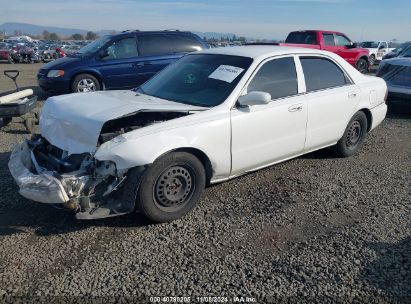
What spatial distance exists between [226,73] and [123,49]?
20.6ft

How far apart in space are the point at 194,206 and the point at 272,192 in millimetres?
1037

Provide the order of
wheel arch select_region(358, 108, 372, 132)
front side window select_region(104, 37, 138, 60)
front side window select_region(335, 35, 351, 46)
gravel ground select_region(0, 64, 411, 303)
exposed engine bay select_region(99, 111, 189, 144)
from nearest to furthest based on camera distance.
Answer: gravel ground select_region(0, 64, 411, 303) → exposed engine bay select_region(99, 111, 189, 144) → wheel arch select_region(358, 108, 372, 132) → front side window select_region(104, 37, 138, 60) → front side window select_region(335, 35, 351, 46)

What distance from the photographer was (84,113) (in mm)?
3691

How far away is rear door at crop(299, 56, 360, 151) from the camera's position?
4777 millimetres

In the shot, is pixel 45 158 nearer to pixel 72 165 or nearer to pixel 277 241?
pixel 72 165

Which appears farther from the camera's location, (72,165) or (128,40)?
(128,40)

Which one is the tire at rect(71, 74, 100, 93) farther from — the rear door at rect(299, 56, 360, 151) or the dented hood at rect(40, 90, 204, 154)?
the rear door at rect(299, 56, 360, 151)

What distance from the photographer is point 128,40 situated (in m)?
9.83

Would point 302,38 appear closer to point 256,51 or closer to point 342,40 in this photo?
point 342,40

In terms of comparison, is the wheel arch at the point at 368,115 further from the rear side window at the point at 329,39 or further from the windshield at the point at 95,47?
the rear side window at the point at 329,39

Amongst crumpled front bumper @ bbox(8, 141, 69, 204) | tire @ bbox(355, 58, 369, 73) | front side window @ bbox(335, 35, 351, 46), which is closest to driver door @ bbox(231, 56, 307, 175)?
crumpled front bumper @ bbox(8, 141, 69, 204)

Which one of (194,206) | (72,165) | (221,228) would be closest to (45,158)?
(72,165)

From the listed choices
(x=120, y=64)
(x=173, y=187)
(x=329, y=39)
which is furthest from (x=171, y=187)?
(x=329, y=39)

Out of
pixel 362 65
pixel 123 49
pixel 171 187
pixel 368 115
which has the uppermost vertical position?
pixel 123 49
